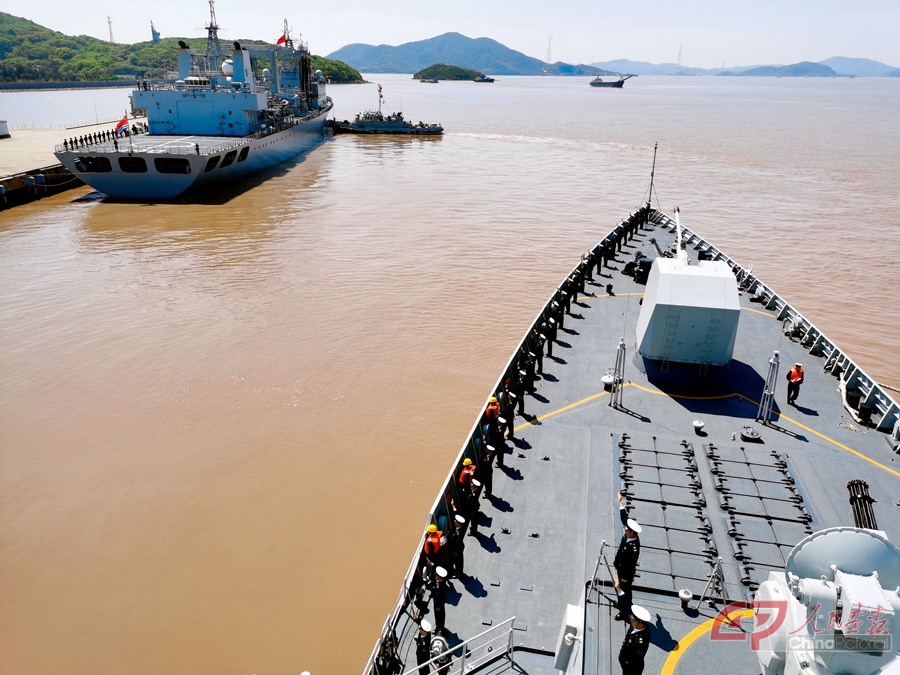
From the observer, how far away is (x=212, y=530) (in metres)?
12.3

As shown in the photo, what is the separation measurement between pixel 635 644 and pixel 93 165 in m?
43.6

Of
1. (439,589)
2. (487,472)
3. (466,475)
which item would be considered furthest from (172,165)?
(439,589)

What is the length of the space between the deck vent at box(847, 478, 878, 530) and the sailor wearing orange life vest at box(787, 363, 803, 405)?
135 inches

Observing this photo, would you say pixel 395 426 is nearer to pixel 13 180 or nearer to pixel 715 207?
pixel 715 207

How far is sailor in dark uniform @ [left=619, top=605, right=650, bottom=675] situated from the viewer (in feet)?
21.1

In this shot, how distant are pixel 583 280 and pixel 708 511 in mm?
Result: 11774

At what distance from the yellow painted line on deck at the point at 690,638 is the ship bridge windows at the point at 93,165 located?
42493mm

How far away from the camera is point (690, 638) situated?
746 centimetres

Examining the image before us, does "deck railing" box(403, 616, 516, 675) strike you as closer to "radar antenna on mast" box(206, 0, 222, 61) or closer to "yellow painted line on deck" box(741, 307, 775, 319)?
"yellow painted line on deck" box(741, 307, 775, 319)

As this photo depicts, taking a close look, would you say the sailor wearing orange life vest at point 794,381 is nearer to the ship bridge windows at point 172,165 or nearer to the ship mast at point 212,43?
the ship bridge windows at point 172,165

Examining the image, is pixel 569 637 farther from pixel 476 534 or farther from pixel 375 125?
pixel 375 125

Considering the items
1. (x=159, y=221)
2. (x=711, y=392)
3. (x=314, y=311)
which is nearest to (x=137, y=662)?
(x=711, y=392)

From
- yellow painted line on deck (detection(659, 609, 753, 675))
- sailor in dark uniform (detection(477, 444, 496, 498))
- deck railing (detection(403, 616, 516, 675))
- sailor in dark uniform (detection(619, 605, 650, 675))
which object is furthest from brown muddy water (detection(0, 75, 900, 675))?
yellow painted line on deck (detection(659, 609, 753, 675))

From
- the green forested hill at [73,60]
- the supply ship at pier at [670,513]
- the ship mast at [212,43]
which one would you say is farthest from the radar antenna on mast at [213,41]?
the green forested hill at [73,60]
